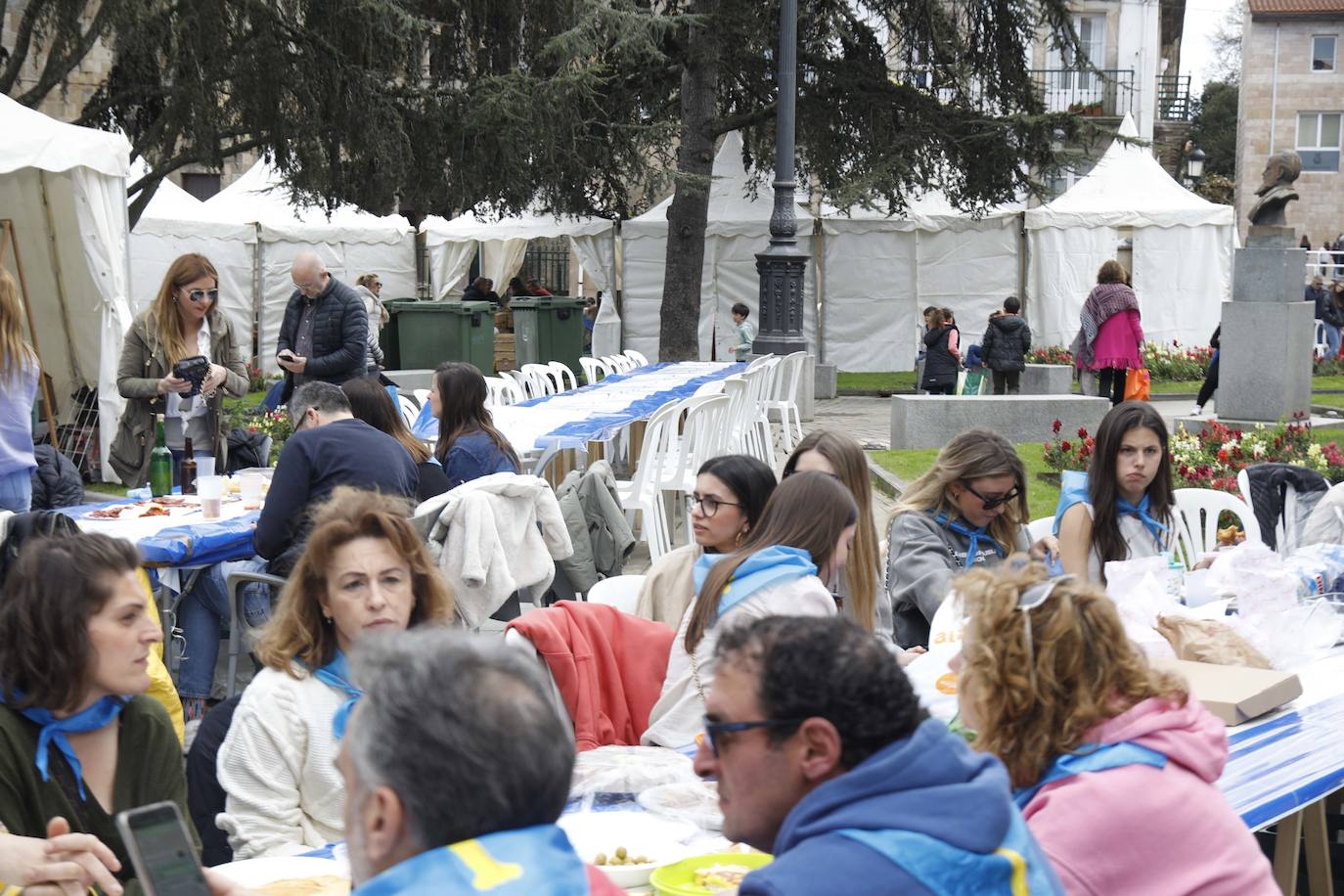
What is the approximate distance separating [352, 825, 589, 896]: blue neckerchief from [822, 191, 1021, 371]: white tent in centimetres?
2559

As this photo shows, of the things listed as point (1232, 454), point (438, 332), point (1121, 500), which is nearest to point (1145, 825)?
point (1121, 500)

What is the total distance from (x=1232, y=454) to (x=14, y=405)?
8.46 m

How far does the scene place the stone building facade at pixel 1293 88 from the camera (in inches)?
2190

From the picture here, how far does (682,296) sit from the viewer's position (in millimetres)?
24312

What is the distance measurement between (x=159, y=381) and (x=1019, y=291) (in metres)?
22.3

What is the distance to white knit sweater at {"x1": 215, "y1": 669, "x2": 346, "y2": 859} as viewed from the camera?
3352 mm

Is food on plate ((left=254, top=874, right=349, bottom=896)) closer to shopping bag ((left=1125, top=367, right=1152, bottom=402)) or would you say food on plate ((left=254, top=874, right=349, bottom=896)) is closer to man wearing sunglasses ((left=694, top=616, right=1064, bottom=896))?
man wearing sunglasses ((left=694, top=616, right=1064, bottom=896))

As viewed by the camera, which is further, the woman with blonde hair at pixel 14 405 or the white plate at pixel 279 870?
the woman with blonde hair at pixel 14 405

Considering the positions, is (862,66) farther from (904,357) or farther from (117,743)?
(117,743)

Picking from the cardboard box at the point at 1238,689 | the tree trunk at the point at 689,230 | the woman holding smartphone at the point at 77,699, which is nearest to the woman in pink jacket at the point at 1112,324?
the tree trunk at the point at 689,230

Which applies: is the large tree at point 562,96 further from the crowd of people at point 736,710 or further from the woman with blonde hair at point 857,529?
the woman with blonde hair at point 857,529

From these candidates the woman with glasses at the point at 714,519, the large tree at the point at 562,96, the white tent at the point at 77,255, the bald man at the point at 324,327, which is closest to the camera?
the woman with glasses at the point at 714,519

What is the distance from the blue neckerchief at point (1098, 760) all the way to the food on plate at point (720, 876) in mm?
524

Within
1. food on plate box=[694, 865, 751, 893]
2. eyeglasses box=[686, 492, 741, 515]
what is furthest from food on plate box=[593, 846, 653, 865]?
eyeglasses box=[686, 492, 741, 515]
